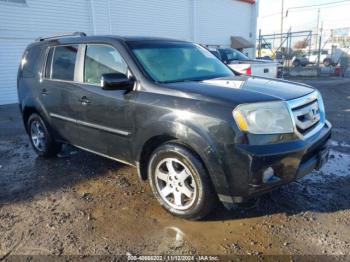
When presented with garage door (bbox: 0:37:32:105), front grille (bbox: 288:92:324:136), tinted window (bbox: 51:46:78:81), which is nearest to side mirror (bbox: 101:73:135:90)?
tinted window (bbox: 51:46:78:81)

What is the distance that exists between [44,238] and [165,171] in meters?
1.33

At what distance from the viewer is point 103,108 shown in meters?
3.76

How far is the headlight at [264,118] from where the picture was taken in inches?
107

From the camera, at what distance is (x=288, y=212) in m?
3.35

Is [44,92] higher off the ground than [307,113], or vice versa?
[44,92]

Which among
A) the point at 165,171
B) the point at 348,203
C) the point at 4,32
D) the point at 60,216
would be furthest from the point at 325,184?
the point at 4,32

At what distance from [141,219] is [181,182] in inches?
23.5

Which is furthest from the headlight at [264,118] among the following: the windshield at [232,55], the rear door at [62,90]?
the windshield at [232,55]

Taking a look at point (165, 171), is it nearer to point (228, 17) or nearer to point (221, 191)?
point (221, 191)

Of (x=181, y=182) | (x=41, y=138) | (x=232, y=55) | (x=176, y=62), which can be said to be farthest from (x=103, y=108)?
(x=232, y=55)

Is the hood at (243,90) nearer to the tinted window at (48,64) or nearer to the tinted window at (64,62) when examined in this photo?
the tinted window at (64,62)

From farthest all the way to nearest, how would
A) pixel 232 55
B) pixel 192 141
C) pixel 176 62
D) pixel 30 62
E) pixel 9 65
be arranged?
pixel 9 65 < pixel 232 55 < pixel 30 62 < pixel 176 62 < pixel 192 141

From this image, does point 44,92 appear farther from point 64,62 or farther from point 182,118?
point 182,118

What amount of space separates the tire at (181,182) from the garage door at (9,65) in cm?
1116
